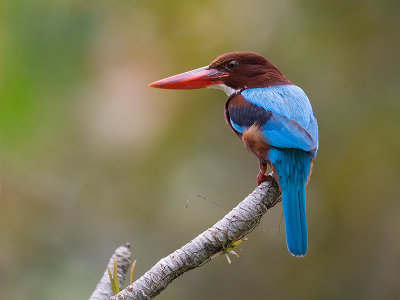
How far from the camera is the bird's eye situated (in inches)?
149

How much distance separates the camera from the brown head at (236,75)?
12.2ft

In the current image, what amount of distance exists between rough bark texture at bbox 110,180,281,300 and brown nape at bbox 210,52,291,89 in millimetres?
1406

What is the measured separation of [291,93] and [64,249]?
7.89 ft

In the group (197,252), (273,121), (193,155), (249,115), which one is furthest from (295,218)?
(193,155)

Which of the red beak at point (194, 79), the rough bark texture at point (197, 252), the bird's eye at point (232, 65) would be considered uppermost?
the bird's eye at point (232, 65)

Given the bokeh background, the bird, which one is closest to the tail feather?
the bird

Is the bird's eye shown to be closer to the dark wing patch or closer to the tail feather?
the dark wing patch

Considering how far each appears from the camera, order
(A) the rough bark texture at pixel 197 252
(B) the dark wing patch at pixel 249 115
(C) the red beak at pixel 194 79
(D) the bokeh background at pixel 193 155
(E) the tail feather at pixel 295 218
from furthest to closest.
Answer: (D) the bokeh background at pixel 193 155 < (C) the red beak at pixel 194 79 < (B) the dark wing patch at pixel 249 115 < (E) the tail feather at pixel 295 218 < (A) the rough bark texture at pixel 197 252

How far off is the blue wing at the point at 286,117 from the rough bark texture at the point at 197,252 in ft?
2.50

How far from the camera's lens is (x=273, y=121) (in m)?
3.28

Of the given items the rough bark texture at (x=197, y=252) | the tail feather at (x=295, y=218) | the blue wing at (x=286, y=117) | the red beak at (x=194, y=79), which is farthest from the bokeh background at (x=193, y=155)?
the rough bark texture at (x=197, y=252)

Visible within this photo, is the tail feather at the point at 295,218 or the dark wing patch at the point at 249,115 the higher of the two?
the dark wing patch at the point at 249,115

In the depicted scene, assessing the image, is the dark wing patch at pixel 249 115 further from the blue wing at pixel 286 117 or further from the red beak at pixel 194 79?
the red beak at pixel 194 79

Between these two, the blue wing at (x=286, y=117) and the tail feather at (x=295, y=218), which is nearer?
the tail feather at (x=295, y=218)
